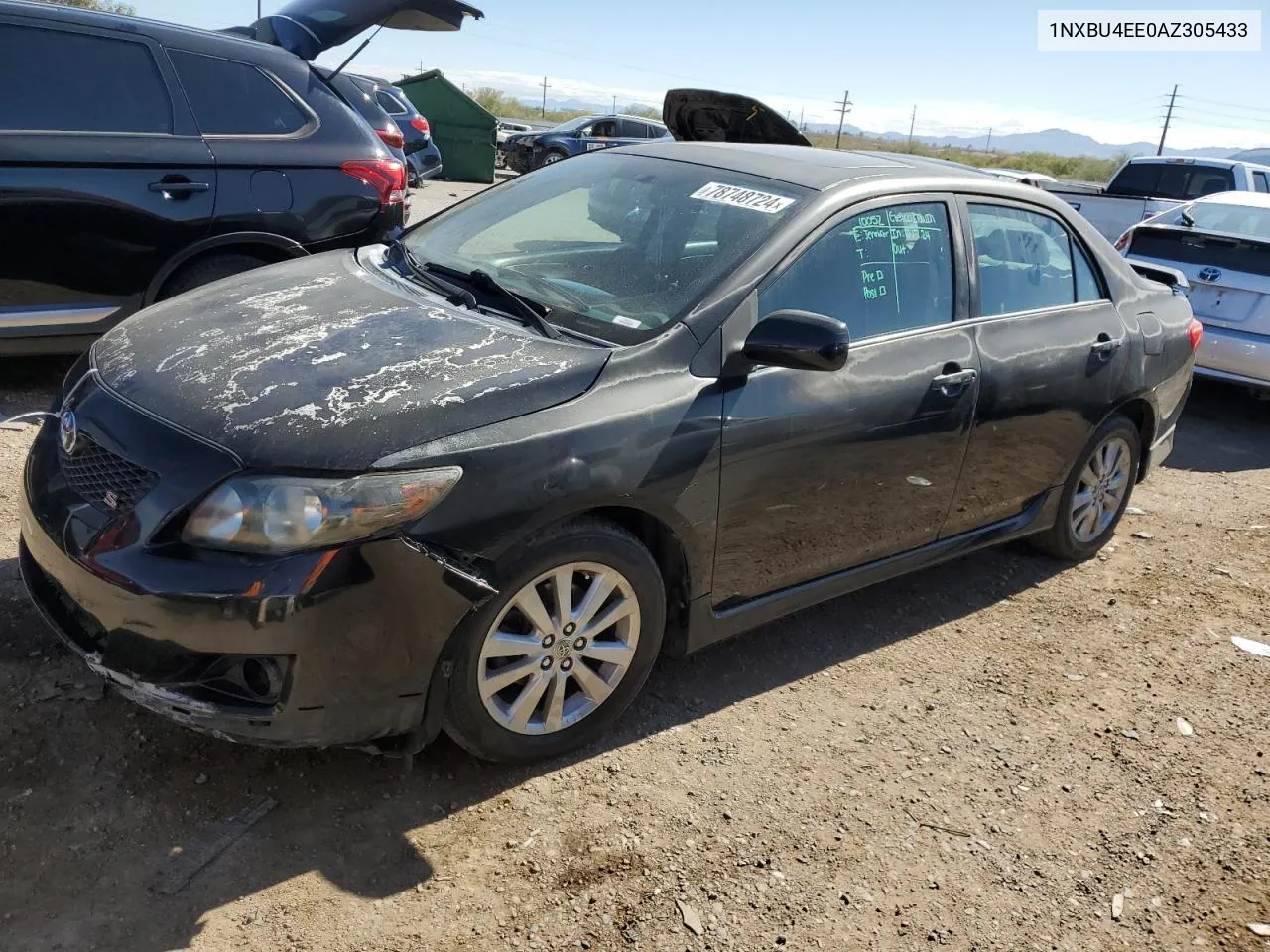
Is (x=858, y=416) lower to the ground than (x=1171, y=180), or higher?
lower

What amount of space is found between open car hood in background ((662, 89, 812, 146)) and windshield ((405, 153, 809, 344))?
1355 millimetres

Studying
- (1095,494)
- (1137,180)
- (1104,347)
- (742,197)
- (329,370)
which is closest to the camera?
(329,370)

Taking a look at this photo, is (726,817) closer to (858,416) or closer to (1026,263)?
(858,416)

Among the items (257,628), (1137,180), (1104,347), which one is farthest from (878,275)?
(1137,180)

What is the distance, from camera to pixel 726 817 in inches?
117

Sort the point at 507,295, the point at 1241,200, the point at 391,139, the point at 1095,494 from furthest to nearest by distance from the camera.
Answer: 1. the point at 1241,200
2. the point at 391,139
3. the point at 1095,494
4. the point at 507,295

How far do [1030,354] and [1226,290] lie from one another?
4.42 meters

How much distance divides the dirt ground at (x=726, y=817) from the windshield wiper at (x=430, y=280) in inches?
55.0

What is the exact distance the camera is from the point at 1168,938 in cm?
274

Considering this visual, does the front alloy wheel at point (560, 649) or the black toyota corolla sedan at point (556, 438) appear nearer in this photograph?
the black toyota corolla sedan at point (556, 438)

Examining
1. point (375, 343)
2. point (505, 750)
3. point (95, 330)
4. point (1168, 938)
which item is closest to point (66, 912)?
point (505, 750)

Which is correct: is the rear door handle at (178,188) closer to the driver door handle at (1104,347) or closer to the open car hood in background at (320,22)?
the open car hood in background at (320,22)

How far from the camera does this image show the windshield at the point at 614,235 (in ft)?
10.7

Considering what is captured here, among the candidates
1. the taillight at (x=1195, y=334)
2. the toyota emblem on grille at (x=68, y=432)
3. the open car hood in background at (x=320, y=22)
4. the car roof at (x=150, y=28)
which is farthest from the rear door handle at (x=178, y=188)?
the taillight at (x=1195, y=334)
